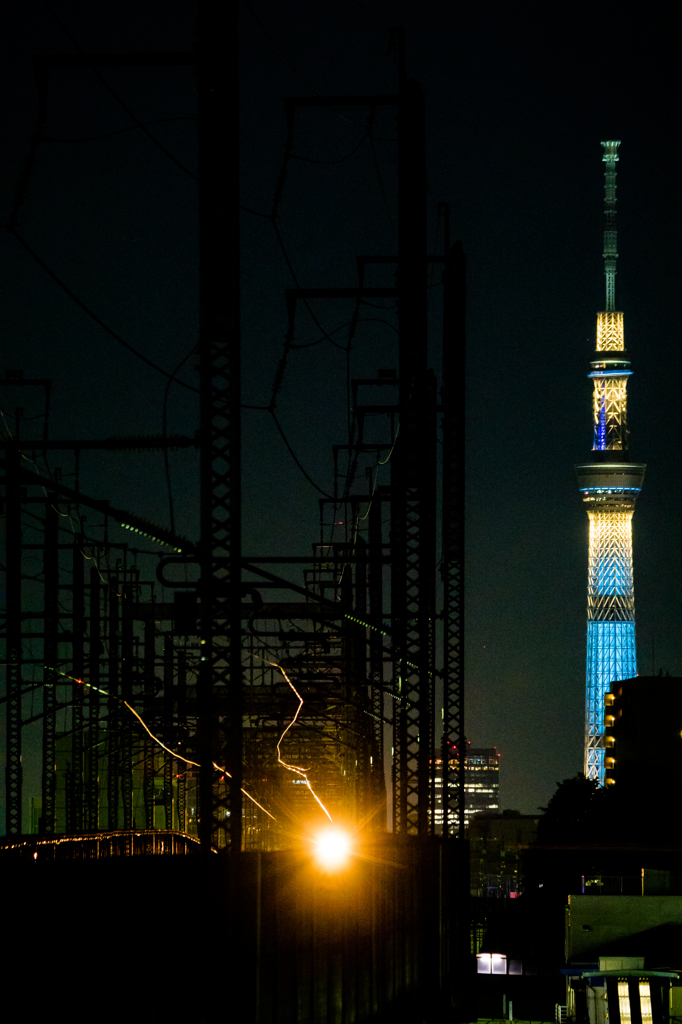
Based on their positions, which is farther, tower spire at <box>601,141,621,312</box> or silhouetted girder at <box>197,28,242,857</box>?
tower spire at <box>601,141,621,312</box>

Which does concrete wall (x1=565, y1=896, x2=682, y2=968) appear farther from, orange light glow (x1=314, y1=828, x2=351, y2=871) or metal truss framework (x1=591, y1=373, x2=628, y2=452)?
metal truss framework (x1=591, y1=373, x2=628, y2=452)

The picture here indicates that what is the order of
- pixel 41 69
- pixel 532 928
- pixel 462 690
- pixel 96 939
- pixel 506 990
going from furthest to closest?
pixel 532 928 < pixel 506 990 < pixel 462 690 < pixel 41 69 < pixel 96 939

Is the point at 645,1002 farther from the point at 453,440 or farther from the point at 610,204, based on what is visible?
the point at 610,204

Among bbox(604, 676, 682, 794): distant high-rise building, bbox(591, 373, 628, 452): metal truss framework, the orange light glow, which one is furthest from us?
bbox(591, 373, 628, 452): metal truss framework

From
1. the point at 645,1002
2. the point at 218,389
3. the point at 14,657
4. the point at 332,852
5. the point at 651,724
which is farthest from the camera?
the point at 651,724

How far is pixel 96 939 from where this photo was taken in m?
12.7

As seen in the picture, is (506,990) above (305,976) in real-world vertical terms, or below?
below

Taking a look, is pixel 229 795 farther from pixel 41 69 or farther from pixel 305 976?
pixel 41 69

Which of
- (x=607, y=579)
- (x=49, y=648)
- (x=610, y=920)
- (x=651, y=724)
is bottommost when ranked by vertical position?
(x=610, y=920)

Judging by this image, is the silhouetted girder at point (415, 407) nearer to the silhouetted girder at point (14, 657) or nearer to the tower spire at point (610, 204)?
the silhouetted girder at point (14, 657)

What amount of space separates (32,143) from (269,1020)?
27.8ft

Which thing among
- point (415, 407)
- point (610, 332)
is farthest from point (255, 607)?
point (610, 332)

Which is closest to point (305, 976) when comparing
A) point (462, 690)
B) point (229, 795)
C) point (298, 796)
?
point (229, 795)

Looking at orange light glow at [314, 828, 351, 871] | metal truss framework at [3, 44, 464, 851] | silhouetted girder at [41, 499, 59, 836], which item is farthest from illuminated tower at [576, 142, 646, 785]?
orange light glow at [314, 828, 351, 871]
